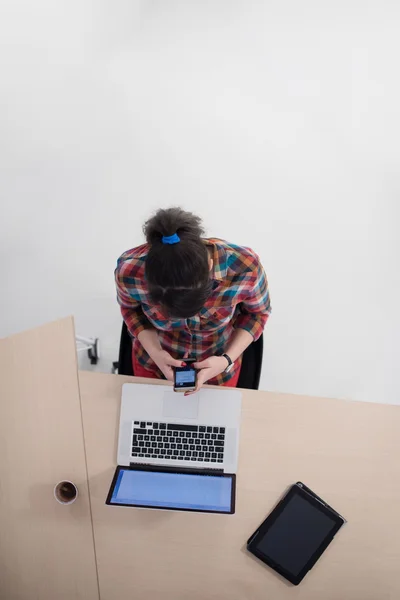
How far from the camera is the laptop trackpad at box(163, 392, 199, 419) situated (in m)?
1.36

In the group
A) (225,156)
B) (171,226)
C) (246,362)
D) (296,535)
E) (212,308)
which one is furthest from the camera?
(225,156)

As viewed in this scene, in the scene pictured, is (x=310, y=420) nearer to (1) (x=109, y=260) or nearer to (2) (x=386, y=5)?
(1) (x=109, y=260)

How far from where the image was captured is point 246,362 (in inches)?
62.4

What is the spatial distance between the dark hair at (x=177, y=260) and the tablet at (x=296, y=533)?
1.89ft

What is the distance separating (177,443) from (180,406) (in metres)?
0.10

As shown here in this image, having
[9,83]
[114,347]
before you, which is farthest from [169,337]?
[9,83]

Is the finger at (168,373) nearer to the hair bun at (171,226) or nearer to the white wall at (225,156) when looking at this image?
the hair bun at (171,226)

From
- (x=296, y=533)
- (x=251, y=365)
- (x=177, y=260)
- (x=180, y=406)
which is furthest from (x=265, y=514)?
(x=177, y=260)

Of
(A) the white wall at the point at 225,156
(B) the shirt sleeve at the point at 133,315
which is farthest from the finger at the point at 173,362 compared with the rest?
(A) the white wall at the point at 225,156

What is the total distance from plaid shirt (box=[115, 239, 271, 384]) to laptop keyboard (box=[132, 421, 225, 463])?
24 centimetres

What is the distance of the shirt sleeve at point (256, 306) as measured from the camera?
136 centimetres

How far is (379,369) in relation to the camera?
2178mm

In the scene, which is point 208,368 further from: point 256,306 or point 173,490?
point 173,490

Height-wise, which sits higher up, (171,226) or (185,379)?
(171,226)
